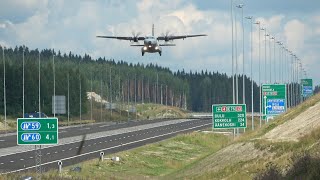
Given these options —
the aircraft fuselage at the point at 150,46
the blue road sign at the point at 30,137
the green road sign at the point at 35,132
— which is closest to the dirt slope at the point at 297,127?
the green road sign at the point at 35,132

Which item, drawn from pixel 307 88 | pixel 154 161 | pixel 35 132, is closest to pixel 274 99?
pixel 154 161

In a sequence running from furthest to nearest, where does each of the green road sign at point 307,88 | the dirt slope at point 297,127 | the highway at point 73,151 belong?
the green road sign at point 307,88, the highway at point 73,151, the dirt slope at point 297,127

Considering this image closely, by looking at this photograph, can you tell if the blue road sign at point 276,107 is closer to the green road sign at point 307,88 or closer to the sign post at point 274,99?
the sign post at point 274,99

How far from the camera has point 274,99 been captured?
60094 mm

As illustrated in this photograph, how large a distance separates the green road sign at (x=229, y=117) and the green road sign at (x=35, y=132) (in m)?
27.4

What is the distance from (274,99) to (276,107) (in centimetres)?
87

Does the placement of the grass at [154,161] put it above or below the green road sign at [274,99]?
below

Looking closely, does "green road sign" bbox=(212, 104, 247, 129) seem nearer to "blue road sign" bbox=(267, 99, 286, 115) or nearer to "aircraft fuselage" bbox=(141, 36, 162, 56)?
"blue road sign" bbox=(267, 99, 286, 115)

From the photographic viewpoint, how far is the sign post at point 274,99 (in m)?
59.6

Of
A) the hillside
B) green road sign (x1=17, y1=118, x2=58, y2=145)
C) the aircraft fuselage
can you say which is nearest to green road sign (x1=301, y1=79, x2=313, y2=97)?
the aircraft fuselage

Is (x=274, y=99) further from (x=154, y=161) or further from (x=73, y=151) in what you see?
(x=73, y=151)

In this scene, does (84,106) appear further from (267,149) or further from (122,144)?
(267,149)

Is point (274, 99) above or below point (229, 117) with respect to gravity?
above

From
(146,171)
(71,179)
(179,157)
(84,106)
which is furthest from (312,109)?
(84,106)
